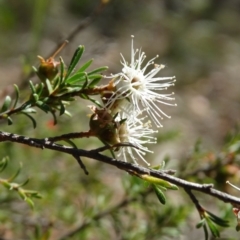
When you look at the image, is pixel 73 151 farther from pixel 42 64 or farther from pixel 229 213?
pixel 229 213

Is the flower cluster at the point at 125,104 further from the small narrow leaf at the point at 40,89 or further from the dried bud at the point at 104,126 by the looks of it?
the small narrow leaf at the point at 40,89

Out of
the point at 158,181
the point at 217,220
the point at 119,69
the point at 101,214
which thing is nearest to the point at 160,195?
the point at 158,181

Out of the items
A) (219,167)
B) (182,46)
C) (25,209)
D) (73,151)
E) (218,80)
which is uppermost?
(182,46)

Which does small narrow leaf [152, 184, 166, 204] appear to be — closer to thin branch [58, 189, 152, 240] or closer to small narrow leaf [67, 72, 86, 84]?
small narrow leaf [67, 72, 86, 84]

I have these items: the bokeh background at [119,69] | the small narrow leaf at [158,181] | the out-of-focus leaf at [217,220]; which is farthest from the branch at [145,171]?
the bokeh background at [119,69]

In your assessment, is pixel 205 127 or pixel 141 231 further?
pixel 205 127

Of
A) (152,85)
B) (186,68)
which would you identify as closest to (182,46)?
(186,68)

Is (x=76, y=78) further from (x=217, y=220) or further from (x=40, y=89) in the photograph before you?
(x=217, y=220)

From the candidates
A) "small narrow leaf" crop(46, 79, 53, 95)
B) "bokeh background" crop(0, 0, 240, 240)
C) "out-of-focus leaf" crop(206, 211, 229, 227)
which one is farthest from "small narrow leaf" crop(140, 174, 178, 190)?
"bokeh background" crop(0, 0, 240, 240)
